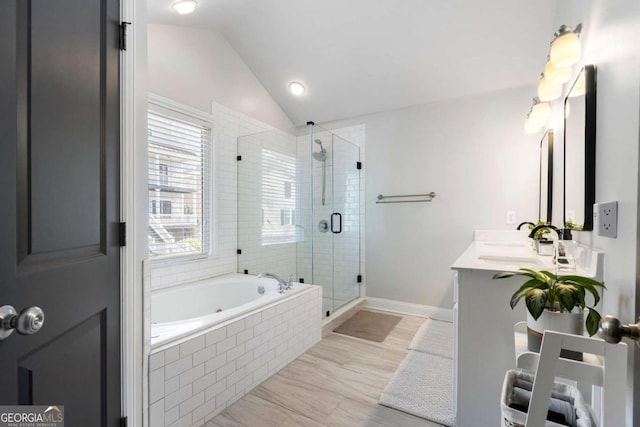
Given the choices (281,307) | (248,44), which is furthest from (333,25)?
(281,307)

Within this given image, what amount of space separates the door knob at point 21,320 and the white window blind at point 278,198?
2440 mm

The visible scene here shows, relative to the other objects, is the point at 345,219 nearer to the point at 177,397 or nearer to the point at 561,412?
the point at 177,397

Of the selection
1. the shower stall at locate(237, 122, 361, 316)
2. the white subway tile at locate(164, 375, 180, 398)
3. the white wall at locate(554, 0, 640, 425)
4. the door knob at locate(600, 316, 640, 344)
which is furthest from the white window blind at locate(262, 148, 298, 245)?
the door knob at locate(600, 316, 640, 344)

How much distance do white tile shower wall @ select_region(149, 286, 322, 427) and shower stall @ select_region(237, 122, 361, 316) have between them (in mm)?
735

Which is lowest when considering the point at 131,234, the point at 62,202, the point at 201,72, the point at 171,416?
the point at 171,416

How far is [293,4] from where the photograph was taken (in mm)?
2527

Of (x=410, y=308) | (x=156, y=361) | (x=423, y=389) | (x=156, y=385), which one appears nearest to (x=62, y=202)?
(x=156, y=361)

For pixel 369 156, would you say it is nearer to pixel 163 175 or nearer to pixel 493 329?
pixel 163 175

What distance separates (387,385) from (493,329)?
0.94 metres

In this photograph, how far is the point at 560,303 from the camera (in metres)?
0.85

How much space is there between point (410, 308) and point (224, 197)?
2377 millimetres

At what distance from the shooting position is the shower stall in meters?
3.12

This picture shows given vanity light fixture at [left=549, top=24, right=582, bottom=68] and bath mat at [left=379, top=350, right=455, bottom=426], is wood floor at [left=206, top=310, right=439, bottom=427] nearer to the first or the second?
bath mat at [left=379, top=350, right=455, bottom=426]

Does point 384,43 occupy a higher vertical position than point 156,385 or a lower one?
higher
